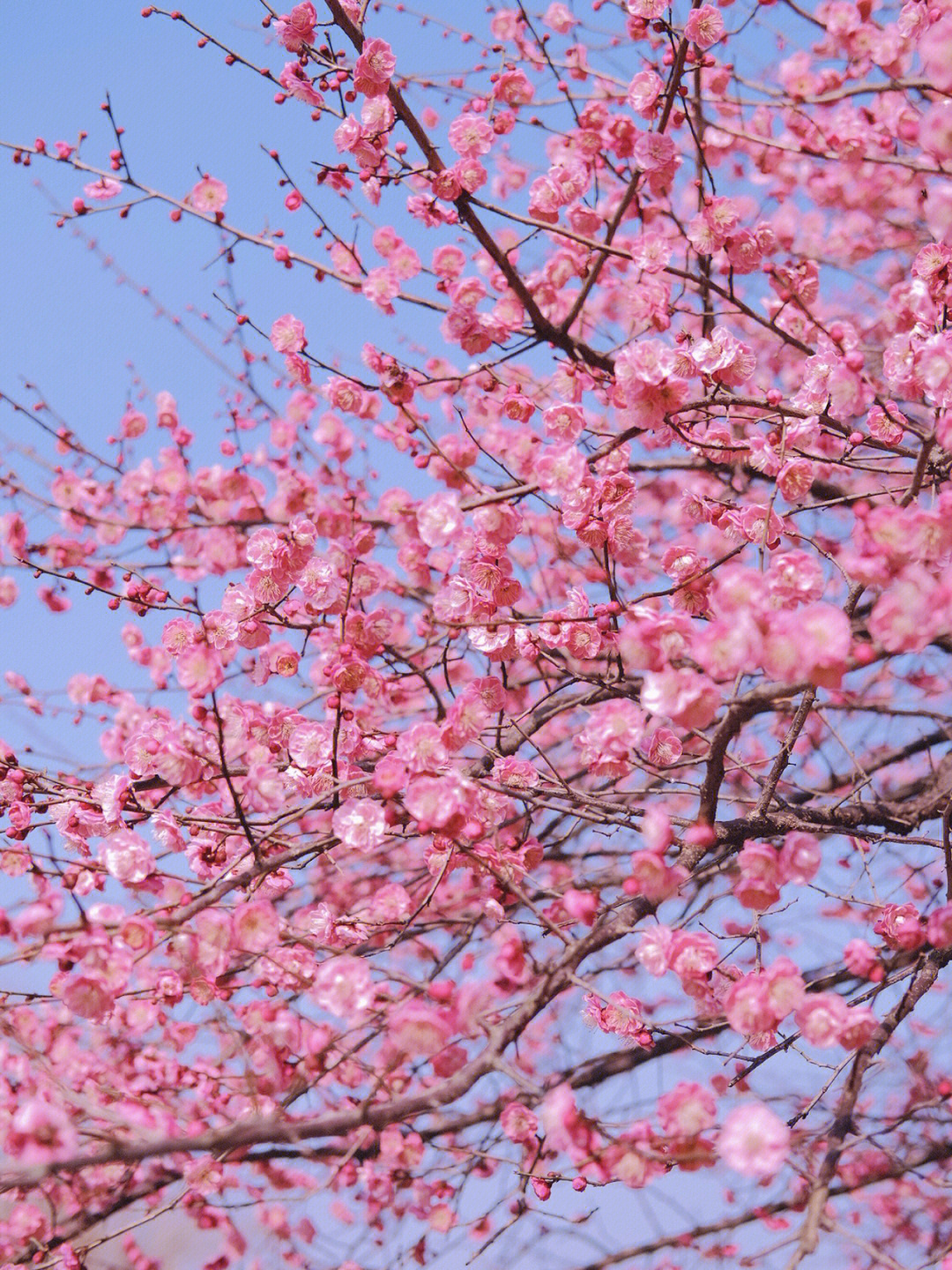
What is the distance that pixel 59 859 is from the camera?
9.05 ft

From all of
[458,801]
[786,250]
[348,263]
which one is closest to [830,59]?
[786,250]

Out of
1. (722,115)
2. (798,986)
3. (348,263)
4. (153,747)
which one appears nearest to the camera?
(798,986)

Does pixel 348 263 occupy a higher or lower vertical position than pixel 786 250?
lower

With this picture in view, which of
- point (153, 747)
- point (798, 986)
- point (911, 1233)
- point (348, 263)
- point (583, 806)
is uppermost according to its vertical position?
point (348, 263)

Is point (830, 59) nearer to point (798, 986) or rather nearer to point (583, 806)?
point (583, 806)

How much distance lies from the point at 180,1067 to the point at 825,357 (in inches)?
167

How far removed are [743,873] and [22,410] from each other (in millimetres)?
4351

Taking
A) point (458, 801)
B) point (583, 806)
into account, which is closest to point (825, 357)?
point (583, 806)

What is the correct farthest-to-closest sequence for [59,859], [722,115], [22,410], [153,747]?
[722,115], [22,410], [153,747], [59,859]

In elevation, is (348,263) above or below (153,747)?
above

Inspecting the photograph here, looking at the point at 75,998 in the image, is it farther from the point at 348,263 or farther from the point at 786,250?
the point at 786,250

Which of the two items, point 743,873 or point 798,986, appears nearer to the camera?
point 798,986

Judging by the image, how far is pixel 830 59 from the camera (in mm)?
6141

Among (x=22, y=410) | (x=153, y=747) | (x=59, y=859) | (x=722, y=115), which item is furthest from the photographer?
(x=722, y=115)
